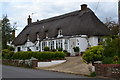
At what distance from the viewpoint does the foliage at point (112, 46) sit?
18.6 meters

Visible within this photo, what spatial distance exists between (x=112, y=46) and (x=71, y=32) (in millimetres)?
19393

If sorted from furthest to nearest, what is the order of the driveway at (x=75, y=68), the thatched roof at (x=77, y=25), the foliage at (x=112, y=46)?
1. the thatched roof at (x=77, y=25)
2. the driveway at (x=75, y=68)
3. the foliage at (x=112, y=46)

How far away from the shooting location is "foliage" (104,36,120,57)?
18.6m

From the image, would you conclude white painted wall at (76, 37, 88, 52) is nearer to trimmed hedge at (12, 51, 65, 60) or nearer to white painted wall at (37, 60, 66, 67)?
trimmed hedge at (12, 51, 65, 60)

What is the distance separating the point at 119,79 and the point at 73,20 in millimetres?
26505

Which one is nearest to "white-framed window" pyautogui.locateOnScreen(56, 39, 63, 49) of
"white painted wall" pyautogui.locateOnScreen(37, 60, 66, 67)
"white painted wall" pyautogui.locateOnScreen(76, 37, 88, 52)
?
"white painted wall" pyautogui.locateOnScreen(76, 37, 88, 52)

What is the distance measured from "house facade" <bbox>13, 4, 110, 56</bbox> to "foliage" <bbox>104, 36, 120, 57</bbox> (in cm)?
1471

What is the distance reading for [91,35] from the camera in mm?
38312

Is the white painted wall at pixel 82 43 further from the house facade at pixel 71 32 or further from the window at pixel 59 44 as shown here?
the window at pixel 59 44

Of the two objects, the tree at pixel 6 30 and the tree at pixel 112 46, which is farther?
the tree at pixel 6 30

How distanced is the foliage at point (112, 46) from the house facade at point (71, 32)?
14715 millimetres

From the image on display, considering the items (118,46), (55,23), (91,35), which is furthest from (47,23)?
(118,46)

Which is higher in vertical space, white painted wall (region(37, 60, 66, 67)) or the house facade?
the house facade

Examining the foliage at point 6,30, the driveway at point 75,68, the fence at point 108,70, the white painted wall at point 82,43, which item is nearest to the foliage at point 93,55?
the fence at point 108,70
